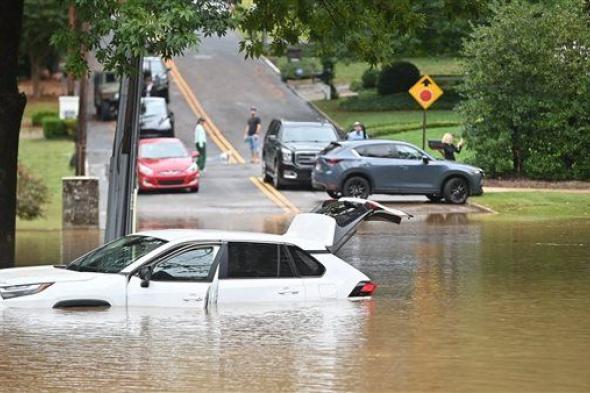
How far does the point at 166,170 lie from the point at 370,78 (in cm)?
2807

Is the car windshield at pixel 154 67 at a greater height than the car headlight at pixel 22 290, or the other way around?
the car windshield at pixel 154 67

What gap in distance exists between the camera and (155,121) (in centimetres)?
4872

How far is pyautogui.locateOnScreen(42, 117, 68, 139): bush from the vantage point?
2222 inches

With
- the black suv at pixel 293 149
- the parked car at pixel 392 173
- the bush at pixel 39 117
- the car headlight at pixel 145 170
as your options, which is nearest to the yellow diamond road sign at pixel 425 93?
the black suv at pixel 293 149

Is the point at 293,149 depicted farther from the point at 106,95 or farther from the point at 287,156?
the point at 106,95

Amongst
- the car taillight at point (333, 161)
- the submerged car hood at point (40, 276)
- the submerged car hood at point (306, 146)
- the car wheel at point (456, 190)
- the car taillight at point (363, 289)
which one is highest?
the submerged car hood at point (306, 146)

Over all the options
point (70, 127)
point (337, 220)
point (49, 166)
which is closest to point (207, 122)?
point (70, 127)

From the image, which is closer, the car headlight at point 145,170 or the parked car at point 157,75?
the car headlight at point 145,170

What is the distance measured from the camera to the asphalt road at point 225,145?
3400cm

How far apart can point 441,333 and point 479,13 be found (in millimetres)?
8747

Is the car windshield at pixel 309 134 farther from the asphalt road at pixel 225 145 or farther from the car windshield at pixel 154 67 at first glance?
the car windshield at pixel 154 67

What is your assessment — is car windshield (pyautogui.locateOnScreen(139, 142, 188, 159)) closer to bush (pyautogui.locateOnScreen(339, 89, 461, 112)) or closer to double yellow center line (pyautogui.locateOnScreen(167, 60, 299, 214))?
double yellow center line (pyautogui.locateOnScreen(167, 60, 299, 214))

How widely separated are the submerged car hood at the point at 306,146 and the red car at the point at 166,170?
265 cm

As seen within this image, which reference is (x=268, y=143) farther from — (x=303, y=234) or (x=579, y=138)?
(x=303, y=234)
